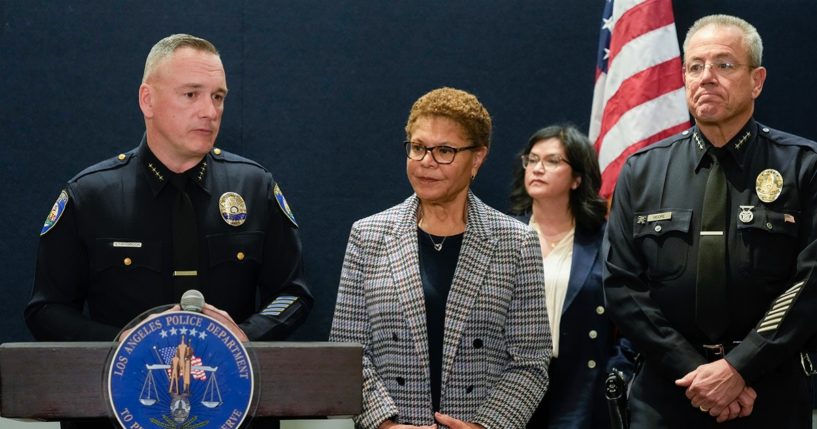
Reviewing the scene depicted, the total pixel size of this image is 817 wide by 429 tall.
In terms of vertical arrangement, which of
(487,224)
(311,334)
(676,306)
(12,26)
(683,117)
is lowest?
(311,334)

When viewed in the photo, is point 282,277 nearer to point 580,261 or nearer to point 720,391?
point 720,391

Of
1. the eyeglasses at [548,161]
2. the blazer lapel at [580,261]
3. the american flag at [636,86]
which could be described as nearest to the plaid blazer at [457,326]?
the blazer lapel at [580,261]

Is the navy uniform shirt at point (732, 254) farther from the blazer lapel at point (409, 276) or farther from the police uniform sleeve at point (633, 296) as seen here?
the blazer lapel at point (409, 276)

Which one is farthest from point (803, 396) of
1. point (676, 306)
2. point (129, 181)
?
point (129, 181)

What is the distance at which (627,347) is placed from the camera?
3338mm

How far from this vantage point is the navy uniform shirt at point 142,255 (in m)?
2.40

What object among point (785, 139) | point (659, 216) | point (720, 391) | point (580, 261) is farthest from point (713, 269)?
point (580, 261)

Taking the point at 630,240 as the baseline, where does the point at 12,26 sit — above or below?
above

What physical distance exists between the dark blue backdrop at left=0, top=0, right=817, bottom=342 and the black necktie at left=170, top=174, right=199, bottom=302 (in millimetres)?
1768

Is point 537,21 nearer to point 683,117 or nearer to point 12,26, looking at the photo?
point 683,117

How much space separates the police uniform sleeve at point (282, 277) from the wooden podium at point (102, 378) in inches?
29.6

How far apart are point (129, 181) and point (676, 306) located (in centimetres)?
143

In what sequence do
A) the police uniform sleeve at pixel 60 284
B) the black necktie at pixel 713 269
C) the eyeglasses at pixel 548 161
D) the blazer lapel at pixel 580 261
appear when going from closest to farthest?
the police uniform sleeve at pixel 60 284 → the black necktie at pixel 713 269 → the blazer lapel at pixel 580 261 → the eyeglasses at pixel 548 161

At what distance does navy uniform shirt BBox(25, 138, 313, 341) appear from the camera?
240cm
